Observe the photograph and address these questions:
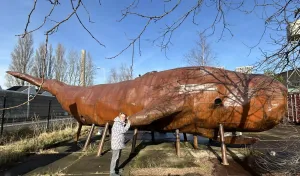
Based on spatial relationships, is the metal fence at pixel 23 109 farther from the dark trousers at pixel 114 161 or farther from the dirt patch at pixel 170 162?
the dark trousers at pixel 114 161

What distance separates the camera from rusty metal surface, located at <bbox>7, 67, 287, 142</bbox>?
254 inches

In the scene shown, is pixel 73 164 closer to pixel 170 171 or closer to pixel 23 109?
pixel 170 171

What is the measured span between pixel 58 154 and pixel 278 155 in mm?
6662

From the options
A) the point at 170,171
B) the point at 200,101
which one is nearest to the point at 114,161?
the point at 170,171

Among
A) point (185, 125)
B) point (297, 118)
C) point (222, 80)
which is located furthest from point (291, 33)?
point (297, 118)

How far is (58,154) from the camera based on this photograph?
332 inches

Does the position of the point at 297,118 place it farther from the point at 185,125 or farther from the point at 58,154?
the point at 58,154

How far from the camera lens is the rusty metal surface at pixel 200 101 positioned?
6457 mm

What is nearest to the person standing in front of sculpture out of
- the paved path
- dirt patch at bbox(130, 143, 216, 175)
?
the paved path

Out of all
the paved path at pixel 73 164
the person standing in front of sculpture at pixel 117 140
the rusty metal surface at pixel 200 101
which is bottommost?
the paved path at pixel 73 164

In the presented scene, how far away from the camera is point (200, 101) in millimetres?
6902

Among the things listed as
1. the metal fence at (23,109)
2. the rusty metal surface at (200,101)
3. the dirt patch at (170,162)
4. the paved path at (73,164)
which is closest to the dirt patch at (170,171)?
the dirt patch at (170,162)

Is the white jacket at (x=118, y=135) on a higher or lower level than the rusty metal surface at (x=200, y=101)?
lower

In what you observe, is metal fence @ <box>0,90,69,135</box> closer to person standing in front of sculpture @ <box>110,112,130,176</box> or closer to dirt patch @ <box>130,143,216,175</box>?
dirt patch @ <box>130,143,216,175</box>
